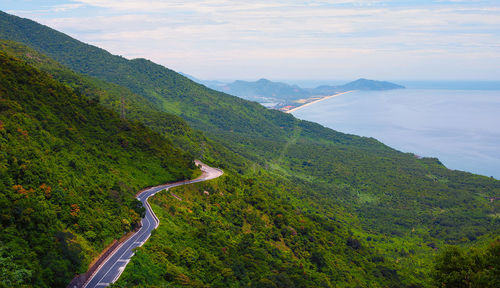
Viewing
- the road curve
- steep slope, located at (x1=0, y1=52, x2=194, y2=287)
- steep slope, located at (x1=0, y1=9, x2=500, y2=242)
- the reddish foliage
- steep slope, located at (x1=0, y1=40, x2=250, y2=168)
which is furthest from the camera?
steep slope, located at (x1=0, y1=9, x2=500, y2=242)

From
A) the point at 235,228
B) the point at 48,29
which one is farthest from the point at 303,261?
the point at 48,29

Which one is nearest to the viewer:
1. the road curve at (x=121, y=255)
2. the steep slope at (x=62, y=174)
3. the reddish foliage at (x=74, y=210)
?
the steep slope at (x=62, y=174)

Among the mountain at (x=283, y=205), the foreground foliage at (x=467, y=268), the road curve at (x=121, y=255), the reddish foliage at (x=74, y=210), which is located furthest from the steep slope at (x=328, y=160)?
the reddish foliage at (x=74, y=210)

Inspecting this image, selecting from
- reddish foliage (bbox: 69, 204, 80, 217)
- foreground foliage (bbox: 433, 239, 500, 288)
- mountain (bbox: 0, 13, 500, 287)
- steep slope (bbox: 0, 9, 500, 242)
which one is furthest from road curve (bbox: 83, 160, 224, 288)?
steep slope (bbox: 0, 9, 500, 242)

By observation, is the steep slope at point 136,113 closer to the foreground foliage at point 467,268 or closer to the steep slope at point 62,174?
the steep slope at point 62,174

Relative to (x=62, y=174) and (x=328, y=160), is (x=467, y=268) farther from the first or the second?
(x=328, y=160)

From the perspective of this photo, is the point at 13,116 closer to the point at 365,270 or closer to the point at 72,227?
the point at 72,227

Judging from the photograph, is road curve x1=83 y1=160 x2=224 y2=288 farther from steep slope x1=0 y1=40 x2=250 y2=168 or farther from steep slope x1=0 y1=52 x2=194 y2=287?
steep slope x1=0 y1=40 x2=250 y2=168
